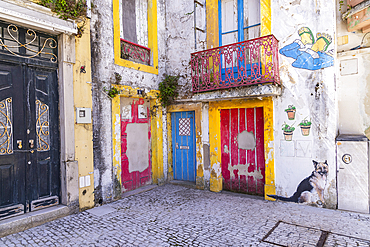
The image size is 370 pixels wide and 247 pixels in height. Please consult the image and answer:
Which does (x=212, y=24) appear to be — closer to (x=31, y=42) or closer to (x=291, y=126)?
(x=291, y=126)

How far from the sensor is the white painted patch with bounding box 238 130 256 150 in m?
6.02

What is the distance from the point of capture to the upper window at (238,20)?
600 centimetres

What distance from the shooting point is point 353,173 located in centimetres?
475

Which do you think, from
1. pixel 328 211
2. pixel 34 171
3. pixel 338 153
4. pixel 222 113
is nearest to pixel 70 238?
pixel 34 171

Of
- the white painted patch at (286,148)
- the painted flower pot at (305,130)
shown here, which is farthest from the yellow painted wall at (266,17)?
the white painted patch at (286,148)

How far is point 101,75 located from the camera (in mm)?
5512

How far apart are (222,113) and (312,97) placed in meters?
2.31

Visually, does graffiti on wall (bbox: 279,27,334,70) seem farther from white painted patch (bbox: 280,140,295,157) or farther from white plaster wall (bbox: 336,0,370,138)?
white painted patch (bbox: 280,140,295,157)

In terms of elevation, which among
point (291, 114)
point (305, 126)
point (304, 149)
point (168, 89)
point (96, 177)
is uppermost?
point (168, 89)

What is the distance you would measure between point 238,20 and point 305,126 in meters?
3.37

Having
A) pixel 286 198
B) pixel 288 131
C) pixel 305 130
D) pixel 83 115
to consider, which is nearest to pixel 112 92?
pixel 83 115

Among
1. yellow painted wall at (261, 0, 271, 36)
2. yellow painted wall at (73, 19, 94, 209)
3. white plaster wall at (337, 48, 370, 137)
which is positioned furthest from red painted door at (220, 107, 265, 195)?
yellow painted wall at (73, 19, 94, 209)

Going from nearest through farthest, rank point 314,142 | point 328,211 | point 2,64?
1. point 2,64
2. point 328,211
3. point 314,142

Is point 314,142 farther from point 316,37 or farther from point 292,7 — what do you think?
point 292,7
